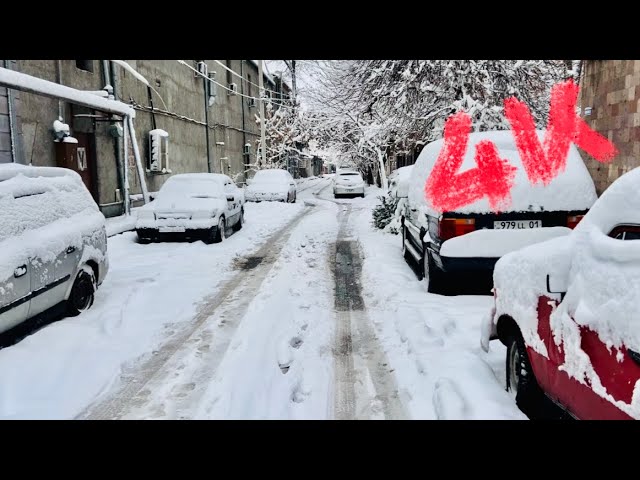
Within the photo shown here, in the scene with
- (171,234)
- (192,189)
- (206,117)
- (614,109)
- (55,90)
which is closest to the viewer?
(614,109)

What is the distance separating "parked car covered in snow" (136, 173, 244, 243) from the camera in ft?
36.6

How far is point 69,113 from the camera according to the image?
14.7m

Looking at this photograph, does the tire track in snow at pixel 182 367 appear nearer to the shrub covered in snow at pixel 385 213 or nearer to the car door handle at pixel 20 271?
the car door handle at pixel 20 271

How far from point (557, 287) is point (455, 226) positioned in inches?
125

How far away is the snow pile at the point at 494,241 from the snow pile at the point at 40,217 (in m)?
4.36

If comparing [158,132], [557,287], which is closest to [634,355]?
[557,287]

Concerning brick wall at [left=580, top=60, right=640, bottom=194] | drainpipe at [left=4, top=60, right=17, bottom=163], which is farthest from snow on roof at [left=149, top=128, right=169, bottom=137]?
brick wall at [left=580, top=60, right=640, bottom=194]

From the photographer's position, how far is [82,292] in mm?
6395

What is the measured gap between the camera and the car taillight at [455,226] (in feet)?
20.3

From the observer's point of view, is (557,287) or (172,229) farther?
(172,229)

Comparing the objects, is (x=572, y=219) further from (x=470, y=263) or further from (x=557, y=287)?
(x=557, y=287)
